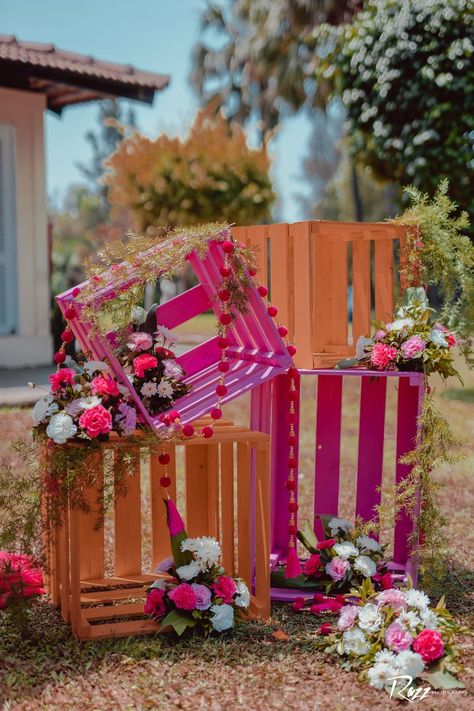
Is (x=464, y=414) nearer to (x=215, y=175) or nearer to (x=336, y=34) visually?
(x=336, y=34)

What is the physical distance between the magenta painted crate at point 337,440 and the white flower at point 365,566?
257mm

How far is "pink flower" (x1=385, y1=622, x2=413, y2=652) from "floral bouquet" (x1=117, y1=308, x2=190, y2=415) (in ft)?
3.95

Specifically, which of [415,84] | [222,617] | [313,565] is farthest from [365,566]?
[415,84]

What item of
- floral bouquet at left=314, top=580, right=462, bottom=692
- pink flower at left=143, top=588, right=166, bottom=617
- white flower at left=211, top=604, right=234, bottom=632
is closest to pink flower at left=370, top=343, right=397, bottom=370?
floral bouquet at left=314, top=580, right=462, bottom=692

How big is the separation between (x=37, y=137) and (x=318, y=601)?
263 inches

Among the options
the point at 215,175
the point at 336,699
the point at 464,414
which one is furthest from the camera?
the point at 215,175

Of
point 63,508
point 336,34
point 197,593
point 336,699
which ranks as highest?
point 336,34

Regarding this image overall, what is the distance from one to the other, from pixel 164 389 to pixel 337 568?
108 cm

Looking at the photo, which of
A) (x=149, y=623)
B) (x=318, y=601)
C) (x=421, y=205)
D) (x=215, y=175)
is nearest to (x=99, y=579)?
(x=149, y=623)

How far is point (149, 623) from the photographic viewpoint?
128 inches

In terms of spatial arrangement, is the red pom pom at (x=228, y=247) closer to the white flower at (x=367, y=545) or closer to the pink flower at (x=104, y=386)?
the pink flower at (x=104, y=386)

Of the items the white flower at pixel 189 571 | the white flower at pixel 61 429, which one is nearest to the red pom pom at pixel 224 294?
the white flower at pixel 61 429

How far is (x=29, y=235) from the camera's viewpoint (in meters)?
8.80

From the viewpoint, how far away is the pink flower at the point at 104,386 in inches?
123
